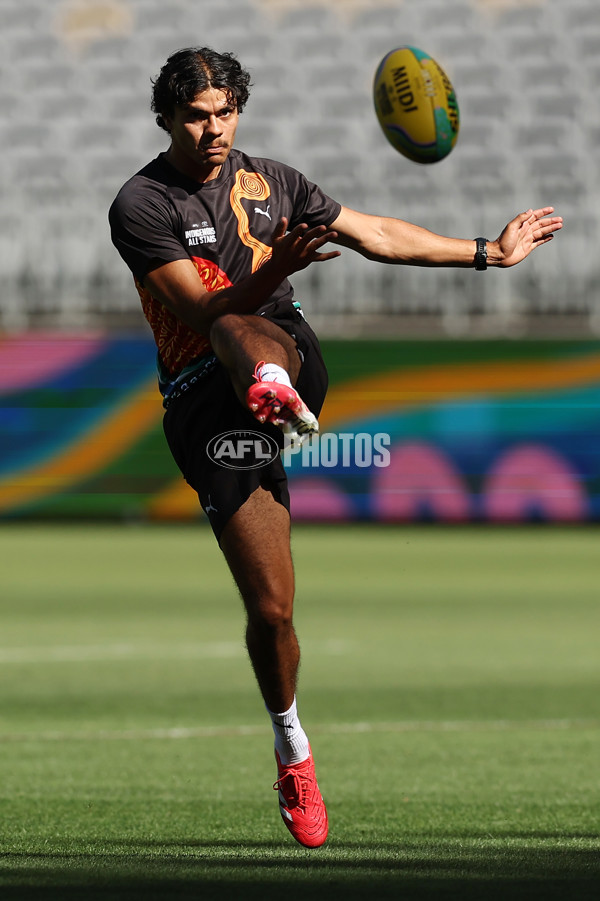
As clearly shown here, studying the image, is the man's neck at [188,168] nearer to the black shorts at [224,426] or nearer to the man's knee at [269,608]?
the black shorts at [224,426]

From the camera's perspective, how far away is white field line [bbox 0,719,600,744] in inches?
277

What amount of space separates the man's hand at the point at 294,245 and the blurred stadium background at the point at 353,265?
12733 mm

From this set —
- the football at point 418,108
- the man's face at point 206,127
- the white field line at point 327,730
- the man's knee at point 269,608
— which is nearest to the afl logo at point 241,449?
the man's knee at point 269,608

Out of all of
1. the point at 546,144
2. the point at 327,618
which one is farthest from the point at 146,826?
the point at 546,144

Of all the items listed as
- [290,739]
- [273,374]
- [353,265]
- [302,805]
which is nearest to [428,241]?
[273,374]

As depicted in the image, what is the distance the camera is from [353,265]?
18.8 m

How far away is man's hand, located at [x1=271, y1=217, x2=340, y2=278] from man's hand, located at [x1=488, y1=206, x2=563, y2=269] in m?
0.85

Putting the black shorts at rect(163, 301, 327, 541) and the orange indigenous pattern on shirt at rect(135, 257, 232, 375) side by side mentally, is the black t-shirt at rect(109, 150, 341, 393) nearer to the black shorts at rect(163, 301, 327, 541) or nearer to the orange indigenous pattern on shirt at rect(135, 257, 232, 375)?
the orange indigenous pattern on shirt at rect(135, 257, 232, 375)

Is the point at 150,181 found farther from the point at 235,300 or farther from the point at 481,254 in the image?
the point at 481,254

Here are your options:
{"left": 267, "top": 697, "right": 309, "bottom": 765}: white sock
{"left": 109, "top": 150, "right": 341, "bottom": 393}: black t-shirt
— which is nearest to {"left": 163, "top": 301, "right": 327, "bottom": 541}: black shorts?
{"left": 109, "top": 150, "right": 341, "bottom": 393}: black t-shirt

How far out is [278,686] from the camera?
187 inches

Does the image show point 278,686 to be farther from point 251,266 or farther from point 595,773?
point 595,773

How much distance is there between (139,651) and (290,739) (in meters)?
5.25

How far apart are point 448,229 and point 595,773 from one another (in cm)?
1370
